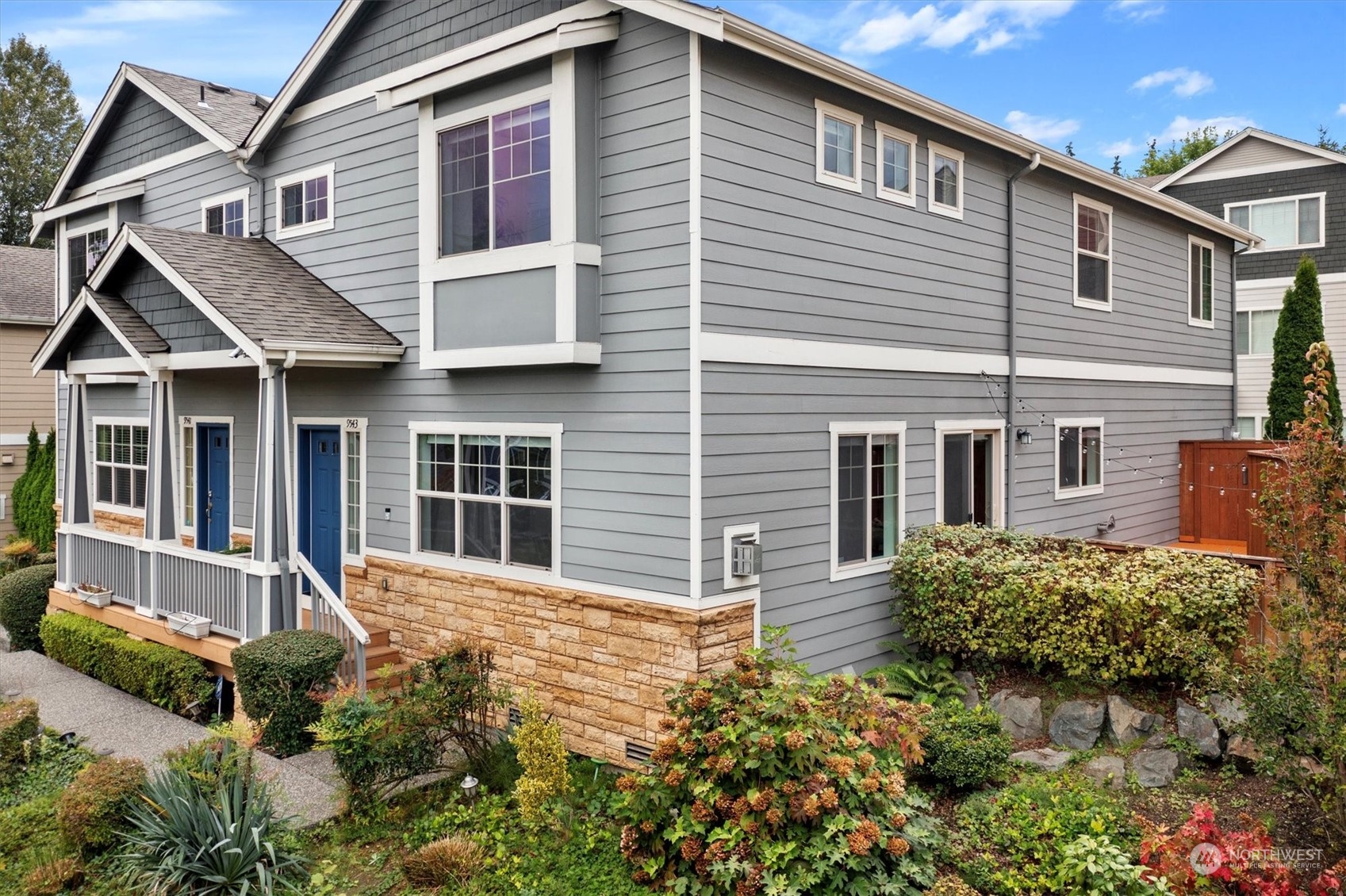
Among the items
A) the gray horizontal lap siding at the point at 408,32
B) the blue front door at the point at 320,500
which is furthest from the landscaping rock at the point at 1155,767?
the blue front door at the point at 320,500

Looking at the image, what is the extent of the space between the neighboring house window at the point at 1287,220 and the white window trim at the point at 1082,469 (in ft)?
32.2

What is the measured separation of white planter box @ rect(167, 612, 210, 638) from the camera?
10.4m

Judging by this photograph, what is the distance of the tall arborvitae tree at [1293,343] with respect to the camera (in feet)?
56.7

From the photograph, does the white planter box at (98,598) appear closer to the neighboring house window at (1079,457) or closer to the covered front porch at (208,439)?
the covered front porch at (208,439)

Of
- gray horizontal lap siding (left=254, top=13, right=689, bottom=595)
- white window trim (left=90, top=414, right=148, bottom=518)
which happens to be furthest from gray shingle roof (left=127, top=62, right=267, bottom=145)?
gray horizontal lap siding (left=254, top=13, right=689, bottom=595)

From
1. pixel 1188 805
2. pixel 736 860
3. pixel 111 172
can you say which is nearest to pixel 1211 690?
pixel 1188 805

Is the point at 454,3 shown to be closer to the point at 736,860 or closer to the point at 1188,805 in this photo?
the point at 736,860

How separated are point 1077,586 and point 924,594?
5.07 ft

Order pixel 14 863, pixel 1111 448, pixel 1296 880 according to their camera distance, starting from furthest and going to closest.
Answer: pixel 1111 448 < pixel 14 863 < pixel 1296 880

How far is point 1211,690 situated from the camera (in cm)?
765

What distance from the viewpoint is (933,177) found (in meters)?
10.8

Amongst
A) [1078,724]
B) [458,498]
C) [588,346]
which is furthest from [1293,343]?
[458,498]

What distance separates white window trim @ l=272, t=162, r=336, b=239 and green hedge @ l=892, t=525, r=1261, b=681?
782 cm

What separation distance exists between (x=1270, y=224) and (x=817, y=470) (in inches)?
695
